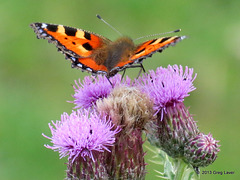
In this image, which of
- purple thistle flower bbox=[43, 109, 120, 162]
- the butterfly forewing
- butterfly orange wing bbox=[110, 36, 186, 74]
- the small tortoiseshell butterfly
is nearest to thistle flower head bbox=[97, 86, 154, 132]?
purple thistle flower bbox=[43, 109, 120, 162]

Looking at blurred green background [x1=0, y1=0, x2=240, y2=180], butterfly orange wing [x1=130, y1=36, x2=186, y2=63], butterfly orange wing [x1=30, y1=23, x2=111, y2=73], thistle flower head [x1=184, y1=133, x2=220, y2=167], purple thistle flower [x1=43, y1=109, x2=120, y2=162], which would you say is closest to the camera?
purple thistle flower [x1=43, y1=109, x2=120, y2=162]

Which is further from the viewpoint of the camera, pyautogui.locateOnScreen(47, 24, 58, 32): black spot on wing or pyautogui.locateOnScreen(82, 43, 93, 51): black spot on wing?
pyautogui.locateOnScreen(82, 43, 93, 51): black spot on wing

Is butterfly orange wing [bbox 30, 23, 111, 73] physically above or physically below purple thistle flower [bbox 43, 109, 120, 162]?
above

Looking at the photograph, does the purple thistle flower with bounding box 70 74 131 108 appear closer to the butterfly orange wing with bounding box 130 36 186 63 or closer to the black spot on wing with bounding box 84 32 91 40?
the butterfly orange wing with bounding box 130 36 186 63

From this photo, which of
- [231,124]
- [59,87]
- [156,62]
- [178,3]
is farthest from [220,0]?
[59,87]

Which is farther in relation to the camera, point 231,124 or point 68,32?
point 231,124

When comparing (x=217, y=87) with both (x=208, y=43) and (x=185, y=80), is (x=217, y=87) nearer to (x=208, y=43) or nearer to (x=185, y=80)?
(x=208, y=43)

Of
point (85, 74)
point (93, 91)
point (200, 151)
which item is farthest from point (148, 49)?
point (85, 74)
